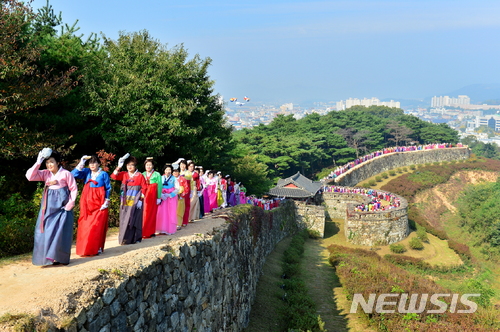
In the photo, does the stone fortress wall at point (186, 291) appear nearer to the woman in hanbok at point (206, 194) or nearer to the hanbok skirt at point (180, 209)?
the hanbok skirt at point (180, 209)

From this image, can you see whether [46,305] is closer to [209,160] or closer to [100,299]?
[100,299]

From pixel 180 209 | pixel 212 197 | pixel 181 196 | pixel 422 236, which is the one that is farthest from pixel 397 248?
pixel 181 196

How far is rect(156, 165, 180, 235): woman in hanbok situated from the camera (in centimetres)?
1053

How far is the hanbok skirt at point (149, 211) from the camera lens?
995cm

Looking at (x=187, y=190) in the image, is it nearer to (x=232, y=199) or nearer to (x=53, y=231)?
(x=53, y=231)

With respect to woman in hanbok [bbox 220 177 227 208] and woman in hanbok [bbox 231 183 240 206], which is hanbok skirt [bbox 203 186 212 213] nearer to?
woman in hanbok [bbox 220 177 227 208]

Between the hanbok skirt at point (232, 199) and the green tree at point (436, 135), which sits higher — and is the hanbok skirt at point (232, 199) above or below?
below

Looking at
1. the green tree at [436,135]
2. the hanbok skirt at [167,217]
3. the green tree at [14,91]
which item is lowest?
the hanbok skirt at [167,217]

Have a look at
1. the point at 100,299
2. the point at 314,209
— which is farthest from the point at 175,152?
the point at 100,299

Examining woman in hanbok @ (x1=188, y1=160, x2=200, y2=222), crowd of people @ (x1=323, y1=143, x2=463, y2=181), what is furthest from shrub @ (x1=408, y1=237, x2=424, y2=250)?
woman in hanbok @ (x1=188, y1=160, x2=200, y2=222)

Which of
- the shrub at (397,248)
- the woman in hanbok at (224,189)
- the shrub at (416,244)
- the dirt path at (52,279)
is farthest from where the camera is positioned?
the shrub at (416,244)

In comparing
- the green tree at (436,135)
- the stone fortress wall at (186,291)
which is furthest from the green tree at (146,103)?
the green tree at (436,135)

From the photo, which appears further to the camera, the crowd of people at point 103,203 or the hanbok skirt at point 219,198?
the hanbok skirt at point 219,198

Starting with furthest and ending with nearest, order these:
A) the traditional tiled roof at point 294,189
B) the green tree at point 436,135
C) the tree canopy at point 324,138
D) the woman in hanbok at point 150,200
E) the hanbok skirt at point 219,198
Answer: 1. the green tree at point 436,135
2. the tree canopy at point 324,138
3. the traditional tiled roof at point 294,189
4. the hanbok skirt at point 219,198
5. the woman in hanbok at point 150,200
